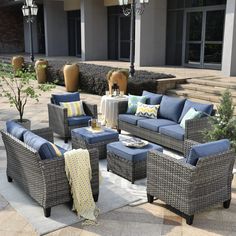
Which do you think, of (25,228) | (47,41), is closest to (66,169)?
(25,228)

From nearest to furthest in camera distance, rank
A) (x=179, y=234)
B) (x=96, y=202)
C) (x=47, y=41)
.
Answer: (x=179, y=234), (x=96, y=202), (x=47, y=41)

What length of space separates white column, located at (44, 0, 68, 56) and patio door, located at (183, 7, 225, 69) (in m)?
9.89

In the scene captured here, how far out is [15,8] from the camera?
1064 inches

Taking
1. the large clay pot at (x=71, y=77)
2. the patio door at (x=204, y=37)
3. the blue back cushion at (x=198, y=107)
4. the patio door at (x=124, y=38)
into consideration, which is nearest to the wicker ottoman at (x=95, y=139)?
the blue back cushion at (x=198, y=107)

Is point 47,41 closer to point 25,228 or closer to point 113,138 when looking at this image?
point 113,138

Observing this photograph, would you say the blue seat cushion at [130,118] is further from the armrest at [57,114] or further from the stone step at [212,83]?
the stone step at [212,83]

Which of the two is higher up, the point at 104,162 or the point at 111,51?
the point at 111,51

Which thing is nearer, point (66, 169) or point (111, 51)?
point (66, 169)

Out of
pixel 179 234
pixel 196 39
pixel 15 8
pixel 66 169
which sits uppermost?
pixel 15 8

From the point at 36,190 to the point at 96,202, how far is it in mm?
813

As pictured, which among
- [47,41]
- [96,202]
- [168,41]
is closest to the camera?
[96,202]

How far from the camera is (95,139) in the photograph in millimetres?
5949

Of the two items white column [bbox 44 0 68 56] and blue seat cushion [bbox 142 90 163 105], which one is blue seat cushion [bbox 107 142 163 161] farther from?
white column [bbox 44 0 68 56]

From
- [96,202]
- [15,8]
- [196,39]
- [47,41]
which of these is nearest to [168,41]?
[196,39]
